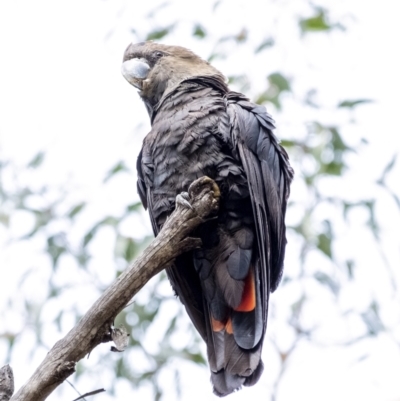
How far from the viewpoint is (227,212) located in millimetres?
2664

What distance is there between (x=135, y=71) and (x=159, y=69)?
12 centimetres

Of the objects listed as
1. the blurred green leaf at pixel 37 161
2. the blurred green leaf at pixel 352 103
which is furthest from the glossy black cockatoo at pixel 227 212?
the blurred green leaf at pixel 37 161

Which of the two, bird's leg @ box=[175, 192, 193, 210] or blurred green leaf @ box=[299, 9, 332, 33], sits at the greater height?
bird's leg @ box=[175, 192, 193, 210]

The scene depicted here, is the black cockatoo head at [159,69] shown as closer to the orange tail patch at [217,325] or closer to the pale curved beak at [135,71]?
the pale curved beak at [135,71]

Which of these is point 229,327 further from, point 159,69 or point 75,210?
point 75,210

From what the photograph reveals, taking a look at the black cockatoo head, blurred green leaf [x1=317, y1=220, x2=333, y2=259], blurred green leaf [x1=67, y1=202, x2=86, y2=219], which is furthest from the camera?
blurred green leaf [x1=67, y1=202, x2=86, y2=219]

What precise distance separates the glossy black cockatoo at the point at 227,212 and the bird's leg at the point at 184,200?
16cm

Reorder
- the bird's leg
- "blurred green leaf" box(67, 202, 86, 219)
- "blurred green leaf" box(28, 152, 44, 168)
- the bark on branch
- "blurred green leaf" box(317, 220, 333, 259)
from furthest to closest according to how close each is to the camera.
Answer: "blurred green leaf" box(28, 152, 44, 168)
"blurred green leaf" box(67, 202, 86, 219)
"blurred green leaf" box(317, 220, 333, 259)
the bird's leg
the bark on branch

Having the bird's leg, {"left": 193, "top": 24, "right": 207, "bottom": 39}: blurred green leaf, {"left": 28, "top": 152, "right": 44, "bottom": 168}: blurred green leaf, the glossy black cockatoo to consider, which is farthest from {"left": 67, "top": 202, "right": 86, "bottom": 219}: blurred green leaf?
the bird's leg

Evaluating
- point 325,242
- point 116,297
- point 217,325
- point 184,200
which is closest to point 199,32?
point 325,242

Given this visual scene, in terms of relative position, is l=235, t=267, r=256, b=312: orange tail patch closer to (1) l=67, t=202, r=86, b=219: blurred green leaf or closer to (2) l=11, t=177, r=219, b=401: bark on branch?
(2) l=11, t=177, r=219, b=401: bark on branch

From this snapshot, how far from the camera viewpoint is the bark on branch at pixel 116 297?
1.96 m

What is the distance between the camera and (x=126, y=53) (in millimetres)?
3592

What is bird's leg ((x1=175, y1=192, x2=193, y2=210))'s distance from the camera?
246 centimetres
